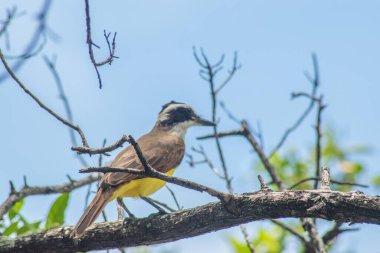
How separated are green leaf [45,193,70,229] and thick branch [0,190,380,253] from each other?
1.14ft

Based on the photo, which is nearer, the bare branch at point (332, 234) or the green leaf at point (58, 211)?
the green leaf at point (58, 211)

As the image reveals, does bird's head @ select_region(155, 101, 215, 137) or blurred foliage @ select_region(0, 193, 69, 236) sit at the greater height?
bird's head @ select_region(155, 101, 215, 137)

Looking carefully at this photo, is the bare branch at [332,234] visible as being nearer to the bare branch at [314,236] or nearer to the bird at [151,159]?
the bare branch at [314,236]

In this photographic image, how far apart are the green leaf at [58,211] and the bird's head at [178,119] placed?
365 centimetres

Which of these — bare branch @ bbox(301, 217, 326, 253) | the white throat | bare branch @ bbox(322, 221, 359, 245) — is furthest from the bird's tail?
the white throat

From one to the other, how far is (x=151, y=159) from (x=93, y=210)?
1551 mm

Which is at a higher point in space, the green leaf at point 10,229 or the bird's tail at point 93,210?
the bird's tail at point 93,210

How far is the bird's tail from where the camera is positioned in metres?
5.39

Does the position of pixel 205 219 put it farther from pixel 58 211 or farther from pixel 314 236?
pixel 58 211

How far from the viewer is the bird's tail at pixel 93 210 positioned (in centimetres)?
539

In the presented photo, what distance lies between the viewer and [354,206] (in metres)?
4.46

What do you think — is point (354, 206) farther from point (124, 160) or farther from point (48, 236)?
point (124, 160)

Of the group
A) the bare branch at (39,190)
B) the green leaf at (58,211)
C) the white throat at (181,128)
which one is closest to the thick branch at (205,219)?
the green leaf at (58,211)

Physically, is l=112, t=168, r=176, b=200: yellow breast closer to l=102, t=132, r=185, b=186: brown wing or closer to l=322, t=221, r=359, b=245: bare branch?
Answer: l=102, t=132, r=185, b=186: brown wing
